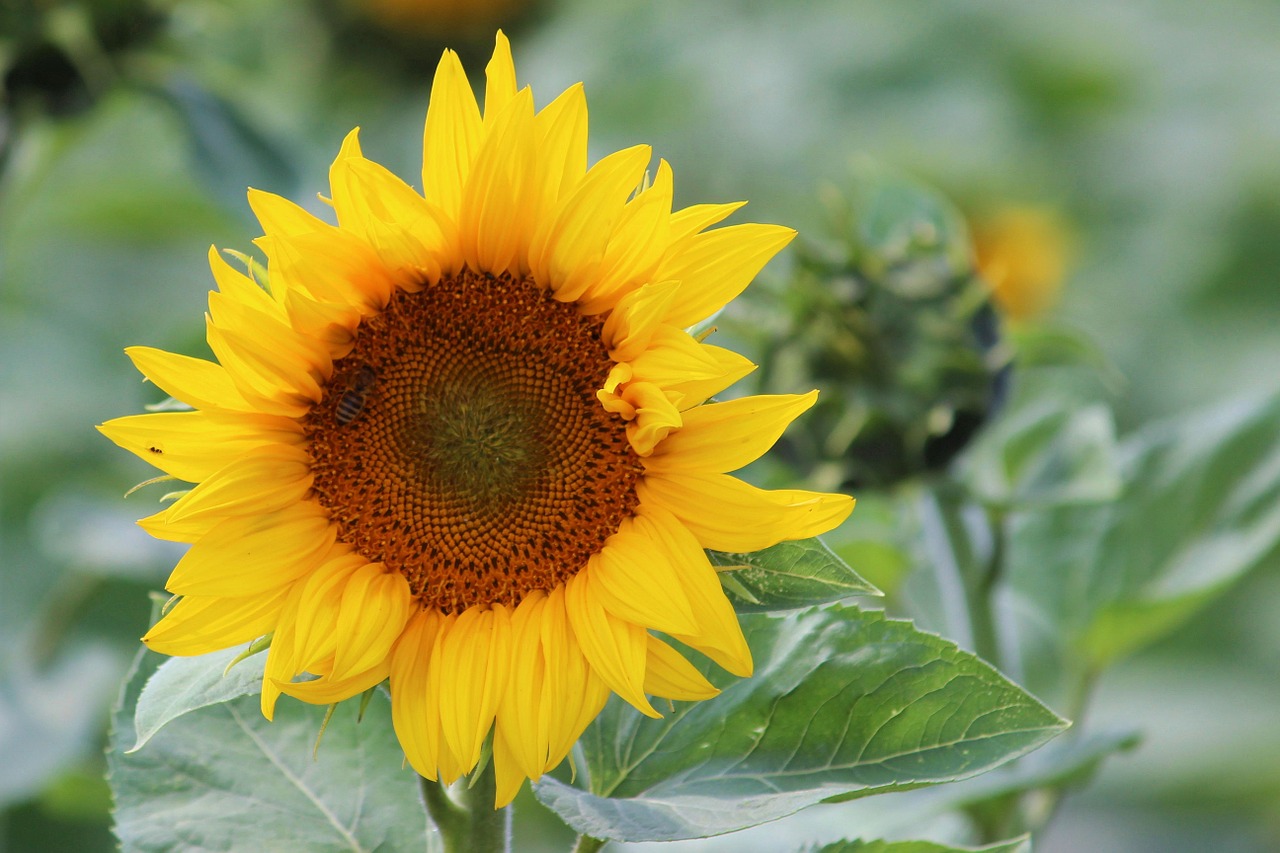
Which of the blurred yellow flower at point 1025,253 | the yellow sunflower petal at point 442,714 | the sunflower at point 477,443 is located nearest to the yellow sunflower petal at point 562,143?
the sunflower at point 477,443

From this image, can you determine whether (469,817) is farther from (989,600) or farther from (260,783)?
(989,600)

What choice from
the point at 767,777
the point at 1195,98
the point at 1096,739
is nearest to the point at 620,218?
the point at 767,777

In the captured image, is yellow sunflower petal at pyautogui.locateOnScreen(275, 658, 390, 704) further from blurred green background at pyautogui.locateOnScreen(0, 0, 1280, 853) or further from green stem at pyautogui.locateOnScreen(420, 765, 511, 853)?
blurred green background at pyautogui.locateOnScreen(0, 0, 1280, 853)

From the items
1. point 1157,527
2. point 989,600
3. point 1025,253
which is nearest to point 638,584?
point 989,600

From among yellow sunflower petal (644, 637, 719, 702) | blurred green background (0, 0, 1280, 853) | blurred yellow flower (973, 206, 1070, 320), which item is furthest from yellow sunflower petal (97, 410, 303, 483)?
blurred yellow flower (973, 206, 1070, 320)

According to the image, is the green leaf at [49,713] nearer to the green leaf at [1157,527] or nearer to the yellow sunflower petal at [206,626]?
the yellow sunflower petal at [206,626]

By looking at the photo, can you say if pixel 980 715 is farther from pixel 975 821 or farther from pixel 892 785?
pixel 975 821
